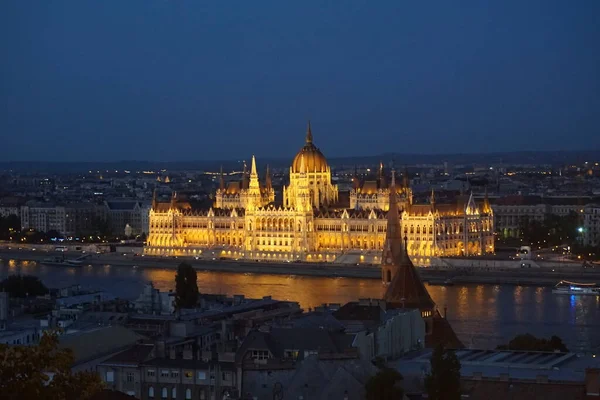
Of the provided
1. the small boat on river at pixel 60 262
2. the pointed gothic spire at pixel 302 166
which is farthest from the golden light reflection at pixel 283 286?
the pointed gothic spire at pixel 302 166

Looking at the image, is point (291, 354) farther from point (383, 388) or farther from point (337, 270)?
point (337, 270)

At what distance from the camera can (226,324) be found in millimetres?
22578

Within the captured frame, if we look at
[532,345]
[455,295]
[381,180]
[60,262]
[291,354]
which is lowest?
[455,295]

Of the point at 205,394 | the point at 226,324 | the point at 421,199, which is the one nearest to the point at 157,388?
Result: the point at 205,394

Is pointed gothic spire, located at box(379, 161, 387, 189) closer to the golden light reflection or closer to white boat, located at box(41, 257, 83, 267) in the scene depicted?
the golden light reflection

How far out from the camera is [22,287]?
33.4m

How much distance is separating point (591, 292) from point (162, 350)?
26.4m

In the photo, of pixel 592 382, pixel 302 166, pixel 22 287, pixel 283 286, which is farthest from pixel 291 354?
pixel 302 166

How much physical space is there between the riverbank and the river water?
1.07 meters

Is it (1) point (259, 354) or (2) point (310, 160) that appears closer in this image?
(1) point (259, 354)

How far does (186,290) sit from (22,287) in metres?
5.38

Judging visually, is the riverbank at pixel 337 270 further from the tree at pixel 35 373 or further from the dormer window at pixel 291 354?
the tree at pixel 35 373

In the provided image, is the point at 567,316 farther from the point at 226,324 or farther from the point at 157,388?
the point at 157,388

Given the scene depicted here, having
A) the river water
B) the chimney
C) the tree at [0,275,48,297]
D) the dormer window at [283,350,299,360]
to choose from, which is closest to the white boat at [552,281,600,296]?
the river water
